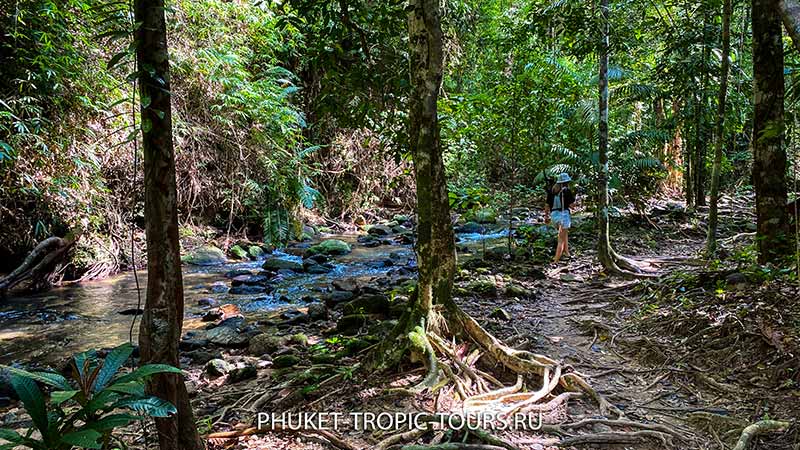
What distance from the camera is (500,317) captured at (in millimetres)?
6148

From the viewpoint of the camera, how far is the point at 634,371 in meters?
4.43

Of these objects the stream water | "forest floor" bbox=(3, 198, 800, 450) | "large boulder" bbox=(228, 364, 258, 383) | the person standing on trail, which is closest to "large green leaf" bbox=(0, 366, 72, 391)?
"forest floor" bbox=(3, 198, 800, 450)

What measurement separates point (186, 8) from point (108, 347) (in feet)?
26.5

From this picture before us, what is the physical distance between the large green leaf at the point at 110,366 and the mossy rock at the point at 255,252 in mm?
10511

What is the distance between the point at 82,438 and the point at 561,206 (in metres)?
8.39

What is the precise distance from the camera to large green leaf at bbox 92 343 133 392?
2.42 m

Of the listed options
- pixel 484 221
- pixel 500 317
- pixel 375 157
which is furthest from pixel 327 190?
pixel 500 317

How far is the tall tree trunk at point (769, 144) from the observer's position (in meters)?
5.41

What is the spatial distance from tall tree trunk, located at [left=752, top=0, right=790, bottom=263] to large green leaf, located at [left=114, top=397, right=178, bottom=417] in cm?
575

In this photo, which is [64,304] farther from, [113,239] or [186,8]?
[186,8]

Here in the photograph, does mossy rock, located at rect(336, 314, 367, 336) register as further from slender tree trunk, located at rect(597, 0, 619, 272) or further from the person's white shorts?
the person's white shorts

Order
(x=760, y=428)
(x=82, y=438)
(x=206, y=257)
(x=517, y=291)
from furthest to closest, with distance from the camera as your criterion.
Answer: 1. (x=206, y=257)
2. (x=517, y=291)
3. (x=760, y=428)
4. (x=82, y=438)

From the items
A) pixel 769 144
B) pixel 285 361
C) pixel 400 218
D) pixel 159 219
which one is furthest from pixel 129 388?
pixel 400 218

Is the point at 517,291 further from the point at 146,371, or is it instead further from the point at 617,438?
the point at 146,371
